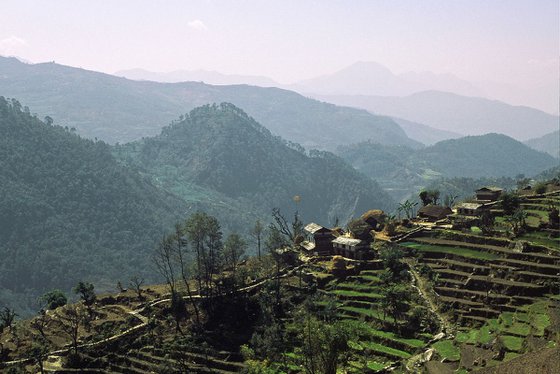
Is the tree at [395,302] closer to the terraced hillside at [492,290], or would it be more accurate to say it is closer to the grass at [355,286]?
the terraced hillside at [492,290]

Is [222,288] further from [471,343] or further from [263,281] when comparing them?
[471,343]

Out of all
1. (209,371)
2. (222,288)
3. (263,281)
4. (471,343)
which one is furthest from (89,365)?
(471,343)

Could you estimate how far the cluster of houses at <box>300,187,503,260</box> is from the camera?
8350cm

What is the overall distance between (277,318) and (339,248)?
20.3 metres

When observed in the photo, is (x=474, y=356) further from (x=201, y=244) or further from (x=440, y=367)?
(x=201, y=244)

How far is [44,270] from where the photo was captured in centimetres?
17562

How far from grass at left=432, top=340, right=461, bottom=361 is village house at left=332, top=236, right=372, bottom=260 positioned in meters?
26.6

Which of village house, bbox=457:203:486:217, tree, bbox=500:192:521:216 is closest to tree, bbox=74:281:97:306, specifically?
village house, bbox=457:203:486:217

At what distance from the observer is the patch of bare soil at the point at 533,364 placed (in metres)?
41.3

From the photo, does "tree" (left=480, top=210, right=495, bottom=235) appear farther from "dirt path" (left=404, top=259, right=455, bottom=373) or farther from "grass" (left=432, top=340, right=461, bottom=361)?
"grass" (left=432, top=340, right=461, bottom=361)

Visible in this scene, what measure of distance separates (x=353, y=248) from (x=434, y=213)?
2346 cm

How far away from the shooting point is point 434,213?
9894 cm

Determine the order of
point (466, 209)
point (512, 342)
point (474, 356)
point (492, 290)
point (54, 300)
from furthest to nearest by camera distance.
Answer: point (466, 209)
point (54, 300)
point (492, 290)
point (512, 342)
point (474, 356)

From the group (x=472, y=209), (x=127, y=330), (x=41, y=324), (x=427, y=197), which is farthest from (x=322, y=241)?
(x=41, y=324)
